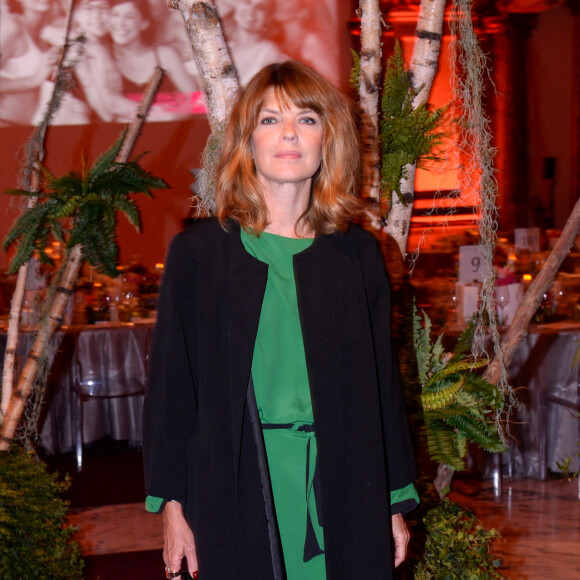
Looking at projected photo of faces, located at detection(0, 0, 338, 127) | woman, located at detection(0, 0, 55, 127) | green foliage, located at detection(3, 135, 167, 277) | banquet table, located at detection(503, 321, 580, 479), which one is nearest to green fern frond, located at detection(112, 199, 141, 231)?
green foliage, located at detection(3, 135, 167, 277)

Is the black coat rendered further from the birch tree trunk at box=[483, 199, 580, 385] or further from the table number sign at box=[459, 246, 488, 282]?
the table number sign at box=[459, 246, 488, 282]

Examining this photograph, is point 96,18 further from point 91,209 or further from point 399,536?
point 399,536

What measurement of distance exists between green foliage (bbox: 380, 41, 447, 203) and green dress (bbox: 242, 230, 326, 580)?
0.88 m

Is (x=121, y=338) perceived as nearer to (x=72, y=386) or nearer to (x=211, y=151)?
(x=72, y=386)

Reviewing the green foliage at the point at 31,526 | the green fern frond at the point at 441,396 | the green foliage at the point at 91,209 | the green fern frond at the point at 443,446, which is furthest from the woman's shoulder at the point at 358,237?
the green foliage at the point at 31,526

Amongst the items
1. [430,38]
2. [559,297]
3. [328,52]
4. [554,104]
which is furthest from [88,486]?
[554,104]

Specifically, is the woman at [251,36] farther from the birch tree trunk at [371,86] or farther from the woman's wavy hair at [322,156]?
the woman's wavy hair at [322,156]

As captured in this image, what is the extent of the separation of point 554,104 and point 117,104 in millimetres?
4958

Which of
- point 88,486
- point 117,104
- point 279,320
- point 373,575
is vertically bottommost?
point 88,486

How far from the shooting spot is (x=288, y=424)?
6.00ft

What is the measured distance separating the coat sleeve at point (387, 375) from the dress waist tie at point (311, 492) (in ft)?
0.69

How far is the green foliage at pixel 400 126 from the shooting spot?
101 inches

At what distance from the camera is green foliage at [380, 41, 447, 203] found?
2.55 metres

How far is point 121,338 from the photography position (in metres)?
5.71
